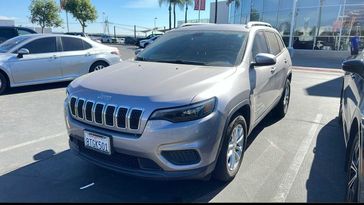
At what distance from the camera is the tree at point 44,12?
39.0 m

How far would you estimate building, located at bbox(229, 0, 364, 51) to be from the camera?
2288cm

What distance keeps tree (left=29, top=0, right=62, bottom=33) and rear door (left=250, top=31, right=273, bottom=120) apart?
40819 mm

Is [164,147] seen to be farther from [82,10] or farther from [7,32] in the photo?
[82,10]

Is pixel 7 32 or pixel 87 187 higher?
pixel 7 32

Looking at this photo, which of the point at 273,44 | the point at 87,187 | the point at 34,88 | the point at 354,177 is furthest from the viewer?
the point at 34,88

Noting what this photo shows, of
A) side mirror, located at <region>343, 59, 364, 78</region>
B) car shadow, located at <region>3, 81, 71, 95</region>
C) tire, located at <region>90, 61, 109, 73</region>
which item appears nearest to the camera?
side mirror, located at <region>343, 59, 364, 78</region>

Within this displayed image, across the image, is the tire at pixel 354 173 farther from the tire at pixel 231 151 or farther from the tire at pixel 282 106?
the tire at pixel 282 106

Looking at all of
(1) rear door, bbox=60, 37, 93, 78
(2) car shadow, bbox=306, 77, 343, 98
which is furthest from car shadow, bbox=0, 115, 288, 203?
(2) car shadow, bbox=306, 77, 343, 98

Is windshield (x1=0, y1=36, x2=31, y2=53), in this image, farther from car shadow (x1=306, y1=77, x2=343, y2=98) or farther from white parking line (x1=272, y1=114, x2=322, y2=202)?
car shadow (x1=306, y1=77, x2=343, y2=98)

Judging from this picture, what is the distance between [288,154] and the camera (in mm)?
4438

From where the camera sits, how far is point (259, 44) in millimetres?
4527

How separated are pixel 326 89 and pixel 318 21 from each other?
17.0m

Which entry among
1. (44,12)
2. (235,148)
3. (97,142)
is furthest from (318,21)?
(44,12)

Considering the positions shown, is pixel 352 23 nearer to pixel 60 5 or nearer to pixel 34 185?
pixel 34 185
